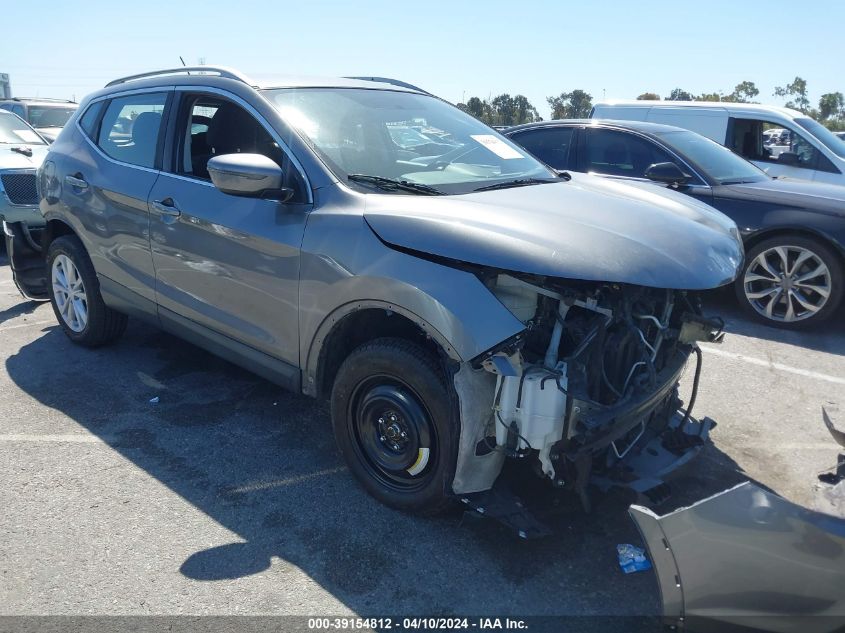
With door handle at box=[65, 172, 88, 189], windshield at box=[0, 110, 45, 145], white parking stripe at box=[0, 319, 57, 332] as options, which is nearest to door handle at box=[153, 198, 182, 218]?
door handle at box=[65, 172, 88, 189]

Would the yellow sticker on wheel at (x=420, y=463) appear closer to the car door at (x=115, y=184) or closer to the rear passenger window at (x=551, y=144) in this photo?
the car door at (x=115, y=184)

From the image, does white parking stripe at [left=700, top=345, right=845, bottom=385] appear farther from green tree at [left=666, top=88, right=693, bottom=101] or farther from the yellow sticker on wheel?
green tree at [left=666, top=88, right=693, bottom=101]

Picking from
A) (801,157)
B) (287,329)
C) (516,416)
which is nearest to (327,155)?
(287,329)

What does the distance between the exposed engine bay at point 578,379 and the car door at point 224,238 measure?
3.64 ft

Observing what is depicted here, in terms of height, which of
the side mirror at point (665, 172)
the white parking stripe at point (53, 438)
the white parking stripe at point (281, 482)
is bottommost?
the white parking stripe at point (53, 438)

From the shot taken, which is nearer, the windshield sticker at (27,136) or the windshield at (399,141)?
the windshield at (399,141)

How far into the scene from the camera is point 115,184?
14.1 feet

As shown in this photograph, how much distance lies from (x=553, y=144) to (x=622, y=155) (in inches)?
29.3

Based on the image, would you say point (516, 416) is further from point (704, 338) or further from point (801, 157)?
point (801, 157)

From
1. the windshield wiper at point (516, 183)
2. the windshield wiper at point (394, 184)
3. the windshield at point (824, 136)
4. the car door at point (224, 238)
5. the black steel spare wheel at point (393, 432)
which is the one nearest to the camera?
the black steel spare wheel at point (393, 432)

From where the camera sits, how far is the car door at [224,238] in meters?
3.24

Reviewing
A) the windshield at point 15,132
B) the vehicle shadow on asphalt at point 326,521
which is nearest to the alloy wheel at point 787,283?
the vehicle shadow on asphalt at point 326,521

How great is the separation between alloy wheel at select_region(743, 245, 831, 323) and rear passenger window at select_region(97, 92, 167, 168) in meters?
4.83

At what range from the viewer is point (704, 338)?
10.4ft
